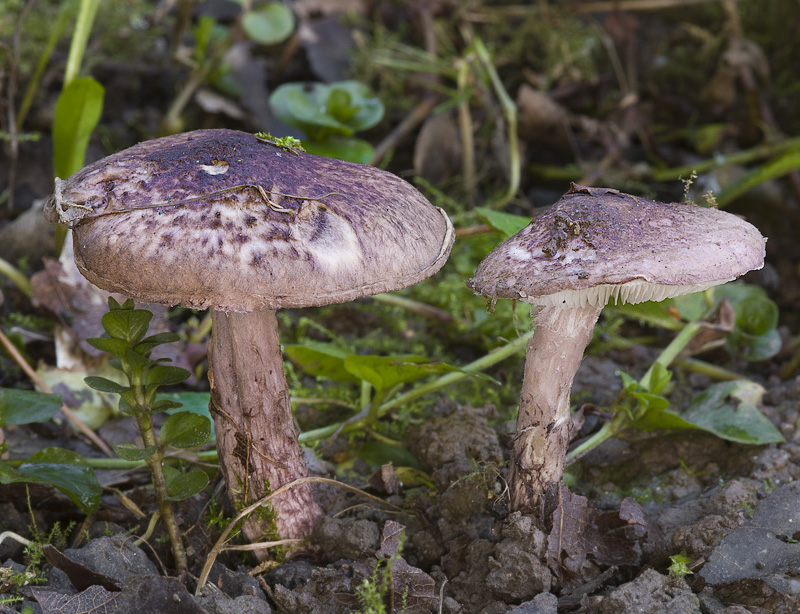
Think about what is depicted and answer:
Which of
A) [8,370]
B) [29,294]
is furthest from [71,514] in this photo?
[29,294]

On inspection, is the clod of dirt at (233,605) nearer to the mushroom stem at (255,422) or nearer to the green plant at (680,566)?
the mushroom stem at (255,422)

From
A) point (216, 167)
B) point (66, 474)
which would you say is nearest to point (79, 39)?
point (216, 167)

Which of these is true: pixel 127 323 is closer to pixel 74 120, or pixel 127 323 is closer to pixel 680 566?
pixel 74 120

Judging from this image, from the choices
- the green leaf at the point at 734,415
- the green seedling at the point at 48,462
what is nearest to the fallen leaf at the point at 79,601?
the green seedling at the point at 48,462

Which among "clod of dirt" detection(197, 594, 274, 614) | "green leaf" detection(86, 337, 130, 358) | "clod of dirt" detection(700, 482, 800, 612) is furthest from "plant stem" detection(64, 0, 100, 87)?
"clod of dirt" detection(700, 482, 800, 612)

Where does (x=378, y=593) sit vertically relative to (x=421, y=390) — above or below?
above

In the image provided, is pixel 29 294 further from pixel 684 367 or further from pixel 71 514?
pixel 684 367
